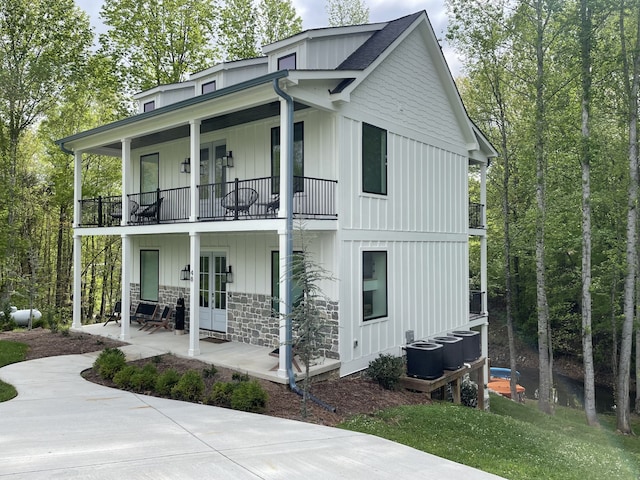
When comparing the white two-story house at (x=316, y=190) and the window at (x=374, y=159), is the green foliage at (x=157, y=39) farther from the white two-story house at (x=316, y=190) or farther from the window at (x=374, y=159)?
the window at (x=374, y=159)

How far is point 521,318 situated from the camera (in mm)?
26703

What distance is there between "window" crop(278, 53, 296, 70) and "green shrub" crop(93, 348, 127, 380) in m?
7.30

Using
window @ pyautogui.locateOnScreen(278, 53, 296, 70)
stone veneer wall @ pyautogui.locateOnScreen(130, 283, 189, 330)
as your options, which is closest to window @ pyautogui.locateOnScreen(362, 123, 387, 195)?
window @ pyautogui.locateOnScreen(278, 53, 296, 70)

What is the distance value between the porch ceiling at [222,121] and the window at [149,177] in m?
0.43

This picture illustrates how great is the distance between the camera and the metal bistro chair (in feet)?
30.9

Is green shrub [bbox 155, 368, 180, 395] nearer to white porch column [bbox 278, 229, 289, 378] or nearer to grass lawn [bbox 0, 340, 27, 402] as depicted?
white porch column [bbox 278, 229, 289, 378]

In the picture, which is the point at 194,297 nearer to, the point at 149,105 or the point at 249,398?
the point at 249,398

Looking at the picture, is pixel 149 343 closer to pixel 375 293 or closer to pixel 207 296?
pixel 207 296

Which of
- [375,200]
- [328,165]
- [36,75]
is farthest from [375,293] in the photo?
[36,75]

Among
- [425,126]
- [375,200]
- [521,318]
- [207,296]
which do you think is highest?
[425,126]

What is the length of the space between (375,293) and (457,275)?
170 inches

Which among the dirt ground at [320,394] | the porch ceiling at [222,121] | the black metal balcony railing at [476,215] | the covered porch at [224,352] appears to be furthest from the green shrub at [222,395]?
the black metal balcony railing at [476,215]

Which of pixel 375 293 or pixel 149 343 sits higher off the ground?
pixel 375 293

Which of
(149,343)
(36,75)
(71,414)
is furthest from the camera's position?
(36,75)
